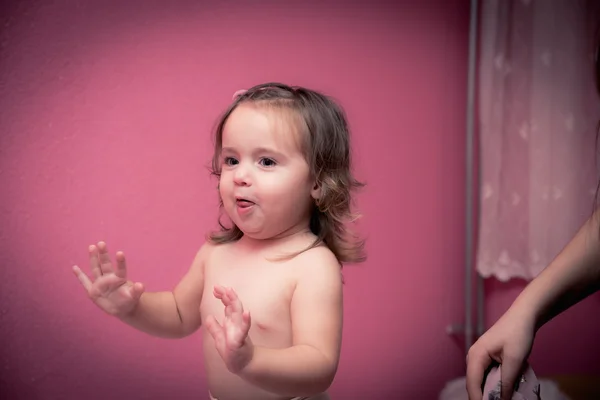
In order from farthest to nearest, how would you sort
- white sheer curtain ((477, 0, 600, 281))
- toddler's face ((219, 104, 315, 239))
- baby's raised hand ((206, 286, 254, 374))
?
white sheer curtain ((477, 0, 600, 281)), toddler's face ((219, 104, 315, 239)), baby's raised hand ((206, 286, 254, 374))

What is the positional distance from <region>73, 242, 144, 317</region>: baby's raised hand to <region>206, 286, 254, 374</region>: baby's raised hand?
18 cm

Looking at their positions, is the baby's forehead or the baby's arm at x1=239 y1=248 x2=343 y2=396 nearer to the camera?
the baby's arm at x1=239 y1=248 x2=343 y2=396

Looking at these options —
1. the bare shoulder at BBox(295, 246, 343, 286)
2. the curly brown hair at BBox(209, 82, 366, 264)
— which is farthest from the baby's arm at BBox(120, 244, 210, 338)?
the bare shoulder at BBox(295, 246, 343, 286)

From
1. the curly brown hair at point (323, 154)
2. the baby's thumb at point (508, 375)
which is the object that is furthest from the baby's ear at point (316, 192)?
the baby's thumb at point (508, 375)

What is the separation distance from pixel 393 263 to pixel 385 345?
0.15 meters

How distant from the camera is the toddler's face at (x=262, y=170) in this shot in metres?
0.69

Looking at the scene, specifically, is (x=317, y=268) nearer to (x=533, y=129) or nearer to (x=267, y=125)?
(x=267, y=125)

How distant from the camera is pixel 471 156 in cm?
116

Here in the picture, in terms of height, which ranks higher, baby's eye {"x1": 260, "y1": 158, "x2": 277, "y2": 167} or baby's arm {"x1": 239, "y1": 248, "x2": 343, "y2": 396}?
baby's eye {"x1": 260, "y1": 158, "x2": 277, "y2": 167}

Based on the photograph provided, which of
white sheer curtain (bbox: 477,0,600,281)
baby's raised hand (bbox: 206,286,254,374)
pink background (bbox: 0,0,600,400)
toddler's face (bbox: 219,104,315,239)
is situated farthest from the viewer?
white sheer curtain (bbox: 477,0,600,281)

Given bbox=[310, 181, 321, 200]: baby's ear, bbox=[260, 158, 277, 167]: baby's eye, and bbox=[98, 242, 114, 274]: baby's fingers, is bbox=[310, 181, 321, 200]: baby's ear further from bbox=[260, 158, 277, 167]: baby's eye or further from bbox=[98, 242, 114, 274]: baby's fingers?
bbox=[98, 242, 114, 274]: baby's fingers

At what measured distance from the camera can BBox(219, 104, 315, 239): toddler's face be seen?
0.69 meters

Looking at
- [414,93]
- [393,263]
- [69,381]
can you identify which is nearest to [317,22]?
[414,93]

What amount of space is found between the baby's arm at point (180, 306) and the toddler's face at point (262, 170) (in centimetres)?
13
